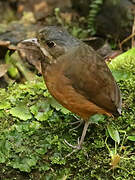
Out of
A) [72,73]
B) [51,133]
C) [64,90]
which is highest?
[72,73]

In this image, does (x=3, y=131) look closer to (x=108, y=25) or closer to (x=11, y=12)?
(x=108, y=25)

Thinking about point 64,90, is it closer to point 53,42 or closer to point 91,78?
point 91,78

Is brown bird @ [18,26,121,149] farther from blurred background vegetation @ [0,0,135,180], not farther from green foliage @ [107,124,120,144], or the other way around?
blurred background vegetation @ [0,0,135,180]

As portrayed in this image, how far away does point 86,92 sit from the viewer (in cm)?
365

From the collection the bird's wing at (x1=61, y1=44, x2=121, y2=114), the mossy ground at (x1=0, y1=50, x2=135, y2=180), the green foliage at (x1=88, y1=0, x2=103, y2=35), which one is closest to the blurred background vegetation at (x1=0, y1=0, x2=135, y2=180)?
the mossy ground at (x1=0, y1=50, x2=135, y2=180)

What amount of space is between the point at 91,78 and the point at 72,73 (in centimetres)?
22

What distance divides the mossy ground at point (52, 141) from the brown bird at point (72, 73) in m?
0.54

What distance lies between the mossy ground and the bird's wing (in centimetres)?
50

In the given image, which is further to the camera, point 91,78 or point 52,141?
point 52,141

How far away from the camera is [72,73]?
359 cm

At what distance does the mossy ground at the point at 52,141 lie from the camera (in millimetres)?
3793

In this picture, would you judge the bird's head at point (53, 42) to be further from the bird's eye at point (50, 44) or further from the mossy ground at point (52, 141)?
the mossy ground at point (52, 141)

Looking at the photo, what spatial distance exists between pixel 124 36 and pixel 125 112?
263cm

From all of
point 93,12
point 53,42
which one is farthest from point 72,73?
point 93,12
